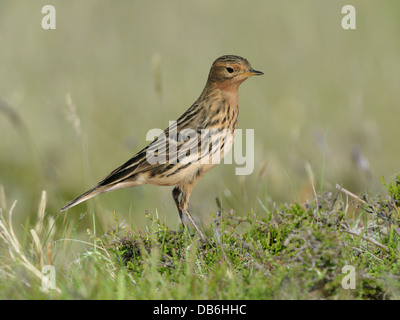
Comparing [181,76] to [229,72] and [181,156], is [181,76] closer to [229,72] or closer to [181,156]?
[229,72]

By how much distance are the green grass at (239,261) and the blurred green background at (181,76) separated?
4.36m

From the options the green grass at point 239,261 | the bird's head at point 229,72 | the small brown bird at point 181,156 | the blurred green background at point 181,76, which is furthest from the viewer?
the blurred green background at point 181,76

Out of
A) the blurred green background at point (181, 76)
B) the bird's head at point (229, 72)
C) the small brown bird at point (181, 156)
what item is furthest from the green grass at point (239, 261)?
the blurred green background at point (181, 76)

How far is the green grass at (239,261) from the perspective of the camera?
414cm

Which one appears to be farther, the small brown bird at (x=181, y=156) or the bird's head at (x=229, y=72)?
the bird's head at (x=229, y=72)

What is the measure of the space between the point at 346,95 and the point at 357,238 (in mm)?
8202

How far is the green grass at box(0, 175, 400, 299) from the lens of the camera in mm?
→ 4141

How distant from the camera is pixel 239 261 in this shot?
16.0ft

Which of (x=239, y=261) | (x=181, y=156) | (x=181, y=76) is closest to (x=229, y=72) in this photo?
(x=181, y=156)

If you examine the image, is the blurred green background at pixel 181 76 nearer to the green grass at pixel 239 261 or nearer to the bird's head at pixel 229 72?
the bird's head at pixel 229 72

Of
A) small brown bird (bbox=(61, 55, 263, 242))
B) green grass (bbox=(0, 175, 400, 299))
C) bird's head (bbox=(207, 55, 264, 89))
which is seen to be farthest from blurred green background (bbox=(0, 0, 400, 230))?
green grass (bbox=(0, 175, 400, 299))

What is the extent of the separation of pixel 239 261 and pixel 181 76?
803 centimetres

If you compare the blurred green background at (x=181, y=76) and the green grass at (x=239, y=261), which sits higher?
the blurred green background at (x=181, y=76)

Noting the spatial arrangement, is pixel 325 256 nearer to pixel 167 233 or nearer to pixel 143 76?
pixel 167 233
